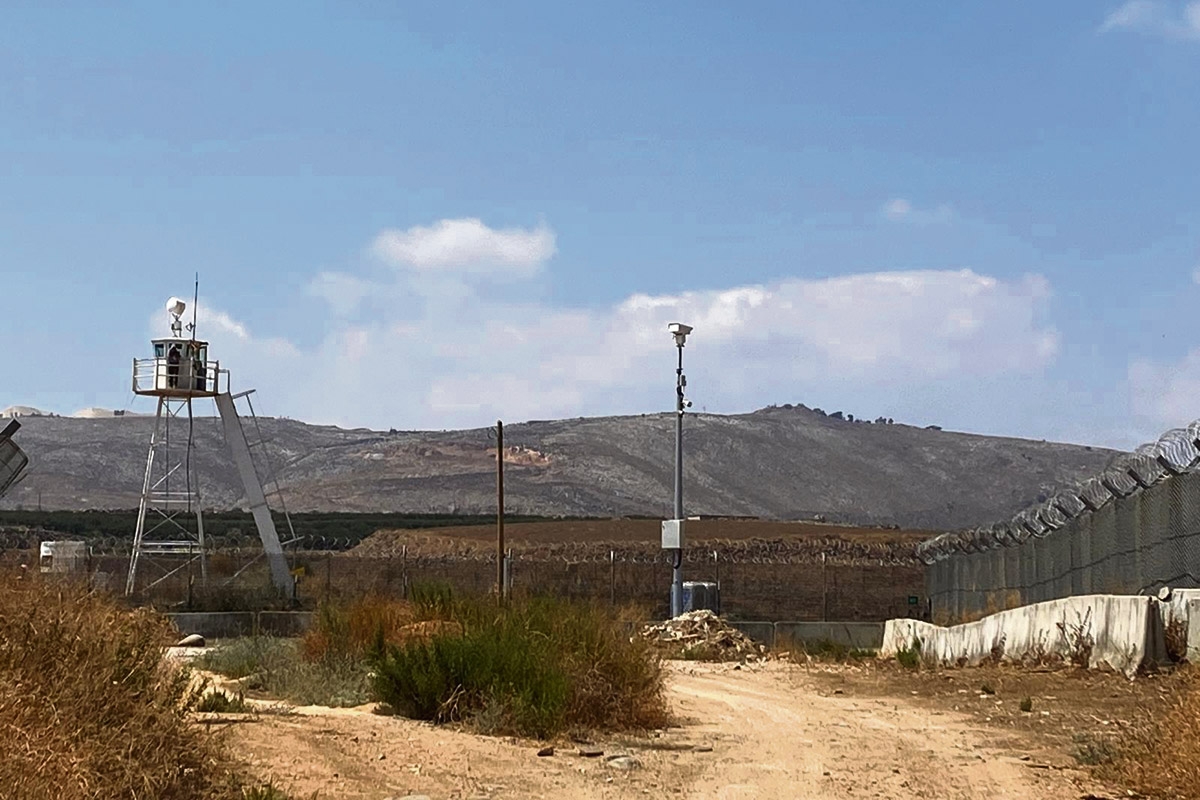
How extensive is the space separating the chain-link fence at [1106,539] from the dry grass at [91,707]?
14.0 meters

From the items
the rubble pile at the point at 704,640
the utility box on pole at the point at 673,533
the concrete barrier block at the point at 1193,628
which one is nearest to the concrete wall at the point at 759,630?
the utility box on pole at the point at 673,533

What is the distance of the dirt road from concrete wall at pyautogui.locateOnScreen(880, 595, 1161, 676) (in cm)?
361

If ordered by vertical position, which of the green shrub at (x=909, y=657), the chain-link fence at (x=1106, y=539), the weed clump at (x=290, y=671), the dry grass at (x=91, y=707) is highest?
the chain-link fence at (x=1106, y=539)

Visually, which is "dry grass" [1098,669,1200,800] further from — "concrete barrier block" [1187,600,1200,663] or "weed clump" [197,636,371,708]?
"weed clump" [197,636,371,708]

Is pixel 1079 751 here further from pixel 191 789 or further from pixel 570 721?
pixel 191 789

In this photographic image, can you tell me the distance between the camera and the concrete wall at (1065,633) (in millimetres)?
18922

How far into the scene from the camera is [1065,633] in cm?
2112

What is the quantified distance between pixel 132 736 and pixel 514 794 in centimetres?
291

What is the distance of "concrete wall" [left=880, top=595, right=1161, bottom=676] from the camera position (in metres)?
18.9

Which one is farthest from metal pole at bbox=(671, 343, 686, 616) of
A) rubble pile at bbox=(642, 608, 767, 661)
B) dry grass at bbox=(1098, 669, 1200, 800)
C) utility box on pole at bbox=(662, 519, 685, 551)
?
dry grass at bbox=(1098, 669, 1200, 800)

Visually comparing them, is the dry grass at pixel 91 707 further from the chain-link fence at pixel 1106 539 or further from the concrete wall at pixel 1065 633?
the chain-link fence at pixel 1106 539

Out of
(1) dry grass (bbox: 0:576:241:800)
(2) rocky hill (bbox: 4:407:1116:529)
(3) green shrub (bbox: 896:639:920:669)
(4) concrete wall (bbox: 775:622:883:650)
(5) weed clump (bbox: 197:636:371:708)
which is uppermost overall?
(2) rocky hill (bbox: 4:407:1116:529)

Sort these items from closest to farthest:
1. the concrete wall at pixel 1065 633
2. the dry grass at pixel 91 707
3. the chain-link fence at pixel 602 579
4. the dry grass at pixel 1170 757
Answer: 1. the dry grass at pixel 91 707
2. the dry grass at pixel 1170 757
3. the concrete wall at pixel 1065 633
4. the chain-link fence at pixel 602 579

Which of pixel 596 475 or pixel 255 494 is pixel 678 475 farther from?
pixel 596 475
